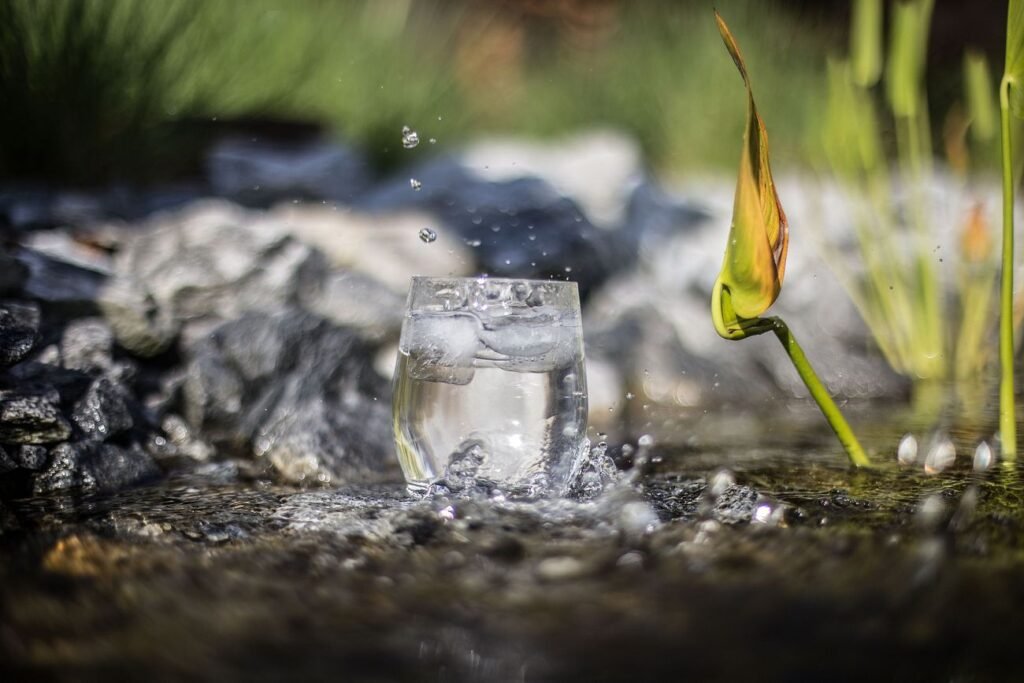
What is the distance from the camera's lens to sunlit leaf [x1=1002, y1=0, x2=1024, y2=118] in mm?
1725

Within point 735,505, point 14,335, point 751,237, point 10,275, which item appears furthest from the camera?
point 10,275

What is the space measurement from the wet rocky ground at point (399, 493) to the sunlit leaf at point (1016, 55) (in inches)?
28.6

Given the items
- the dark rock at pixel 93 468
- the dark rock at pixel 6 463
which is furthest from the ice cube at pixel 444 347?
the dark rock at pixel 6 463

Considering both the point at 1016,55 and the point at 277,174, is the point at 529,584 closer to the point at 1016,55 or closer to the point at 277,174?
the point at 1016,55

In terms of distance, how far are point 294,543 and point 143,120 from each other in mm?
3408

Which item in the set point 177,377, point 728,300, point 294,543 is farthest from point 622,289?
point 294,543

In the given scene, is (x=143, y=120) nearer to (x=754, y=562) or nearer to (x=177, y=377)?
(x=177, y=377)

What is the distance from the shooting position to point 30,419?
6.57 feet

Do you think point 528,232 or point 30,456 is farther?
point 528,232

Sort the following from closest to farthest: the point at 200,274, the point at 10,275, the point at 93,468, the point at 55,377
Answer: the point at 93,468 → the point at 55,377 → the point at 10,275 → the point at 200,274

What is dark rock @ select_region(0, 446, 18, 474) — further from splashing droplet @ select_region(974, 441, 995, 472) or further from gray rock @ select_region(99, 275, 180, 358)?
splashing droplet @ select_region(974, 441, 995, 472)

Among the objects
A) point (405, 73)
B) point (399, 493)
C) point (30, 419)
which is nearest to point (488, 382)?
point (399, 493)

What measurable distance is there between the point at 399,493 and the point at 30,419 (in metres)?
0.80

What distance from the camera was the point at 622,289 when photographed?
4125 millimetres
